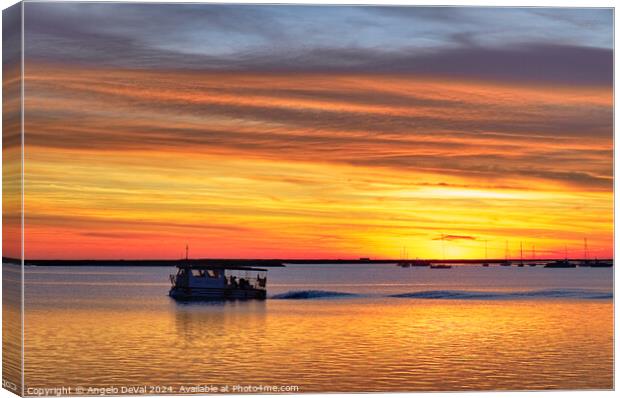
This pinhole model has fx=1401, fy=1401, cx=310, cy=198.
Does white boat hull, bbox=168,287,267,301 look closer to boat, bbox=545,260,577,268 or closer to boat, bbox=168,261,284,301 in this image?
boat, bbox=168,261,284,301

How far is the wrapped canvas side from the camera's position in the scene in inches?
690

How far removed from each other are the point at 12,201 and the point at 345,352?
198 inches

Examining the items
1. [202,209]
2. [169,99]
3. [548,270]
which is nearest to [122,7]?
[169,99]

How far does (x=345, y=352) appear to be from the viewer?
1944 cm

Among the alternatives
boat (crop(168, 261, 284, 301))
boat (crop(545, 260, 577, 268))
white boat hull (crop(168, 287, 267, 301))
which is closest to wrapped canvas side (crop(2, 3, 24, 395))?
boat (crop(545, 260, 577, 268))

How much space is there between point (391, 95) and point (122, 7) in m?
3.78

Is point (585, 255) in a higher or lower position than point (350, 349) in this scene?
higher

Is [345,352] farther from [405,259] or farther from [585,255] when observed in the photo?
[585,255]

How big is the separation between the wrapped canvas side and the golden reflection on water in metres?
0.29

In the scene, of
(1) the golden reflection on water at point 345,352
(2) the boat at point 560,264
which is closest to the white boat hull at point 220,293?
(1) the golden reflection on water at point 345,352

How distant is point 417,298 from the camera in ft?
71.6

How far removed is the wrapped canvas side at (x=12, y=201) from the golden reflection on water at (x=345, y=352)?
0.29 m

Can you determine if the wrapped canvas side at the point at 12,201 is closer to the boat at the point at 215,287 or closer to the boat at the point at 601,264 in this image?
the boat at the point at 601,264

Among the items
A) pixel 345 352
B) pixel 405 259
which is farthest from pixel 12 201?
pixel 405 259
